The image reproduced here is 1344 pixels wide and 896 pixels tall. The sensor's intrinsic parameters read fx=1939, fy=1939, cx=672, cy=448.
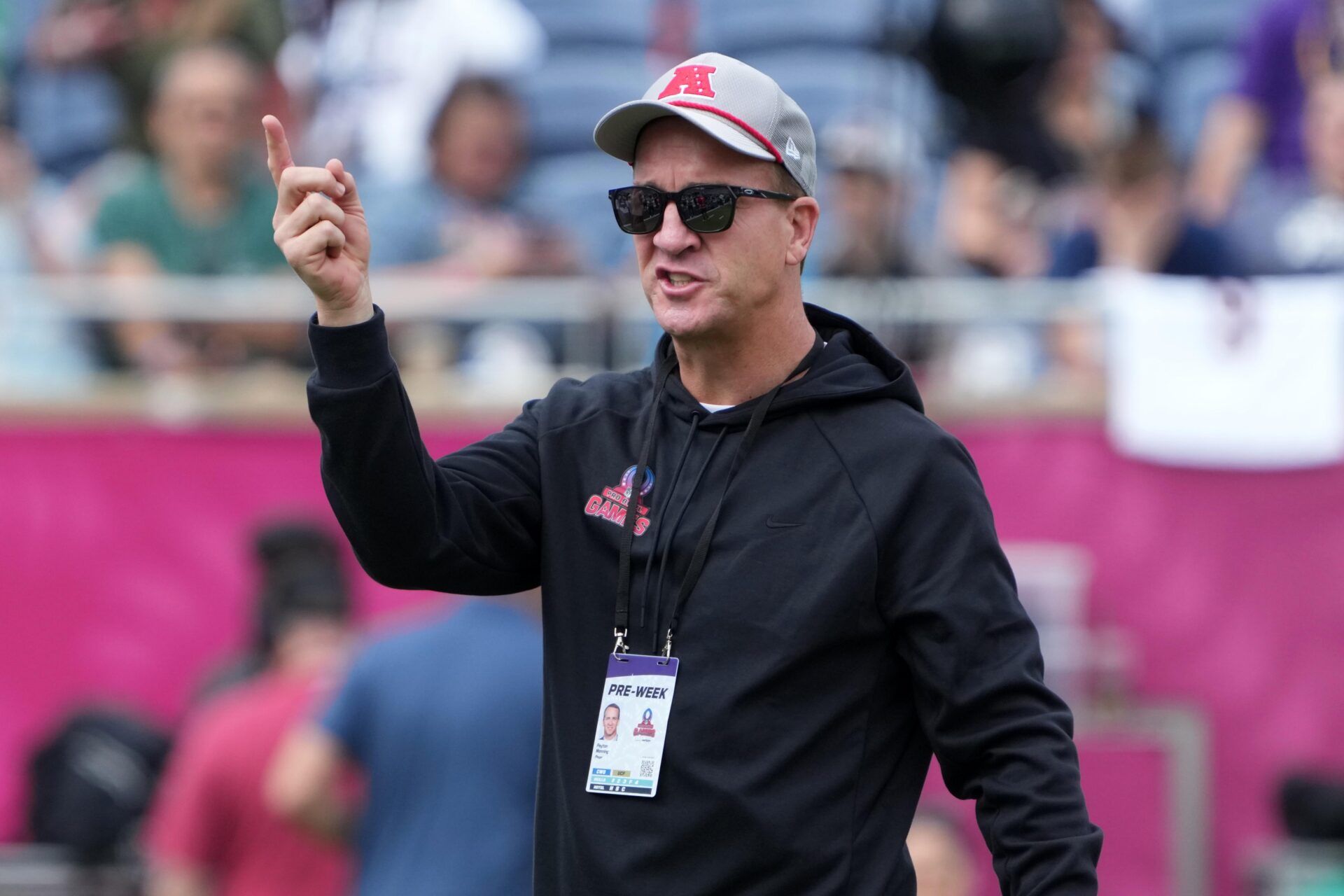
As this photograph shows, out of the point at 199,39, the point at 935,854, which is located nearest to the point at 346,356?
the point at 935,854

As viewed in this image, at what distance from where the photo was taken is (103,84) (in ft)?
28.4

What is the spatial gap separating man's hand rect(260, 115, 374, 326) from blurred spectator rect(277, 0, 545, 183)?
4915 millimetres

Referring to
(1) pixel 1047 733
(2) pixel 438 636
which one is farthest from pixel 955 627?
(2) pixel 438 636

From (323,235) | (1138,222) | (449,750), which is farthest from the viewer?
(1138,222)

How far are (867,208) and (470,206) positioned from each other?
1.49 m

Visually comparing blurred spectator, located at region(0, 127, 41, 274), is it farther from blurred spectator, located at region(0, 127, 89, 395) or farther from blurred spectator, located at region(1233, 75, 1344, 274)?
blurred spectator, located at region(1233, 75, 1344, 274)

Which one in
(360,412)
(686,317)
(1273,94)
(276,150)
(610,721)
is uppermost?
(1273,94)

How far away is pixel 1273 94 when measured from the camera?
23.6ft

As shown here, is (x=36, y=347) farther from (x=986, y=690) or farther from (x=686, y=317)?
(x=986, y=690)

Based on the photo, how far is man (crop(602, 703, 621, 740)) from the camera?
8.18 feet

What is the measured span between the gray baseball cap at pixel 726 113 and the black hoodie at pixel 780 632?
0.31m

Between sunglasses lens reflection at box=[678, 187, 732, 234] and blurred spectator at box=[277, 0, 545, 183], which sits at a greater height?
blurred spectator at box=[277, 0, 545, 183]

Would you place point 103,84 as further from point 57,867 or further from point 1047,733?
point 1047,733

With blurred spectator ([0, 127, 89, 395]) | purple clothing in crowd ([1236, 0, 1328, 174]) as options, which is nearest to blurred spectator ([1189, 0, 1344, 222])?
purple clothing in crowd ([1236, 0, 1328, 174])
